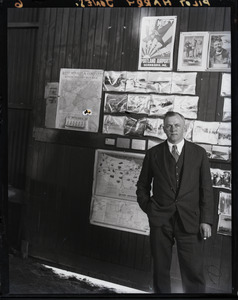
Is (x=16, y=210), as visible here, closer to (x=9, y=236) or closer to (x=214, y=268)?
(x=9, y=236)

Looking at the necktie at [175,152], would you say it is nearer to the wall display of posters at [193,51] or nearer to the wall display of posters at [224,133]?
the wall display of posters at [224,133]

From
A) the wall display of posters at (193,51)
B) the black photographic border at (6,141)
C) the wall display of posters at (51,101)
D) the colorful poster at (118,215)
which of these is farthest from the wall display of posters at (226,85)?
the wall display of posters at (51,101)

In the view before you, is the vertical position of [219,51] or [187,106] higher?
[219,51]

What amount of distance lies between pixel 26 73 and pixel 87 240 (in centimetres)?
172

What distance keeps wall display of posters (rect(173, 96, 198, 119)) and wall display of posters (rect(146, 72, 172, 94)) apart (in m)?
0.13

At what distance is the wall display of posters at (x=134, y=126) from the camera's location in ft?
10.9

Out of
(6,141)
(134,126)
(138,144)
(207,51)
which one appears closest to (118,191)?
(138,144)

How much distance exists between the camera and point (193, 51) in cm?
321

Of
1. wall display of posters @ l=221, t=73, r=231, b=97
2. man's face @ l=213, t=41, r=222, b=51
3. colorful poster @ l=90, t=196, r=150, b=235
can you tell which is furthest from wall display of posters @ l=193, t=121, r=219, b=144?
colorful poster @ l=90, t=196, r=150, b=235

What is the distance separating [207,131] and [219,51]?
27.1 inches

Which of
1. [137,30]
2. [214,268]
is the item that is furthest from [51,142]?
[214,268]

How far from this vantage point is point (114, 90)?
3367mm

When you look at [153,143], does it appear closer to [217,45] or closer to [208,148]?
[208,148]

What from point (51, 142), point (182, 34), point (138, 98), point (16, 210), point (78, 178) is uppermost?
point (182, 34)
